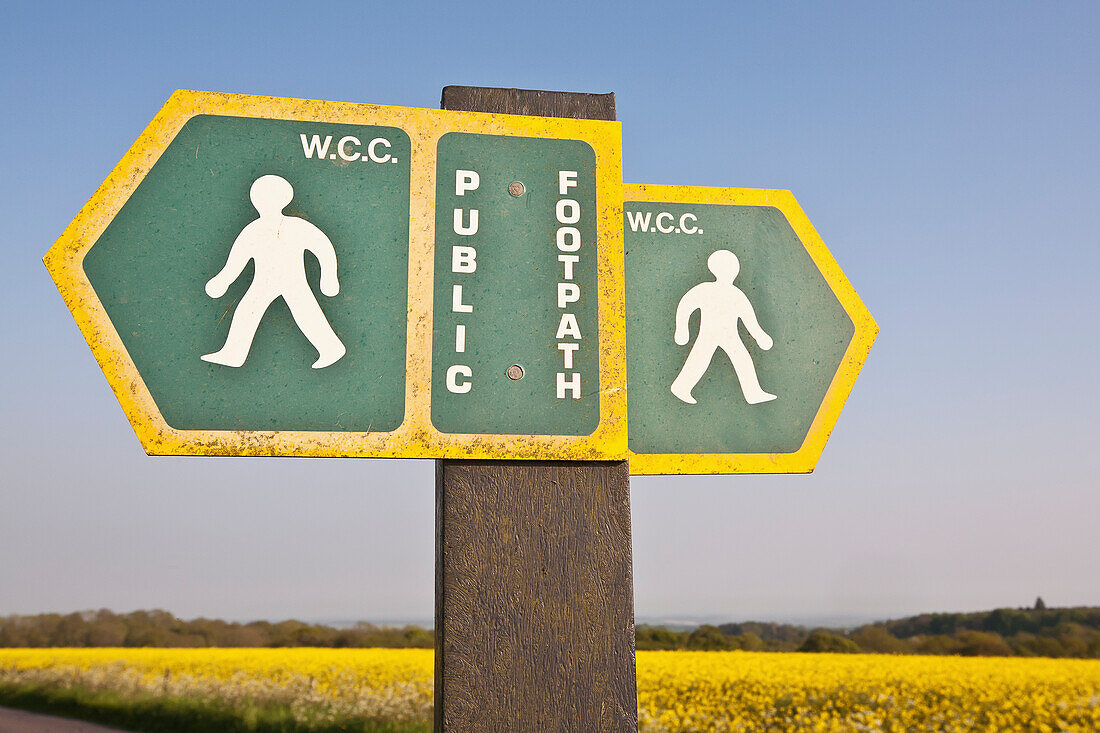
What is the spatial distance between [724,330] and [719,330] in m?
0.01

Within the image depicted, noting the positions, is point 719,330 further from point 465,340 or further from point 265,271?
point 265,271

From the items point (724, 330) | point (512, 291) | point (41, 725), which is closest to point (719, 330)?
point (724, 330)

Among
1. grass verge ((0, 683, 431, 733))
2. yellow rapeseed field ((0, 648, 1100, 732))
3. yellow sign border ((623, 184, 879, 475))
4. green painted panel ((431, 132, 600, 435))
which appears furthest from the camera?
grass verge ((0, 683, 431, 733))

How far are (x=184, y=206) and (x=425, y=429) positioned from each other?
29.4 inches

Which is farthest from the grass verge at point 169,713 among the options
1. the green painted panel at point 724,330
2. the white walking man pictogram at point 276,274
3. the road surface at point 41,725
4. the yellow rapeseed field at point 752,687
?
the white walking man pictogram at point 276,274

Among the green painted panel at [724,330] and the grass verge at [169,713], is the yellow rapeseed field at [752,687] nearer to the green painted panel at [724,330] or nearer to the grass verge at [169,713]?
the grass verge at [169,713]

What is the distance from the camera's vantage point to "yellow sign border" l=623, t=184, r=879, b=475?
6.12 ft

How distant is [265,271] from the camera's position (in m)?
1.71

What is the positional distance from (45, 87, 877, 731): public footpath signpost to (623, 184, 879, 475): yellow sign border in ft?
0.03

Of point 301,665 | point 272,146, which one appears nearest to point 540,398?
point 272,146

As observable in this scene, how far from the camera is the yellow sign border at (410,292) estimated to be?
5.35 ft

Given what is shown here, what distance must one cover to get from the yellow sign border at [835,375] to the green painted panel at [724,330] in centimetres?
2

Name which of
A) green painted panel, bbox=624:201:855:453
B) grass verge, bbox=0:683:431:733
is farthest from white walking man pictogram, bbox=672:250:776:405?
grass verge, bbox=0:683:431:733

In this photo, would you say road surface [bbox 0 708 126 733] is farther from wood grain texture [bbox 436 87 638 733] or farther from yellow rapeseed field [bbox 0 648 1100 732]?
wood grain texture [bbox 436 87 638 733]
